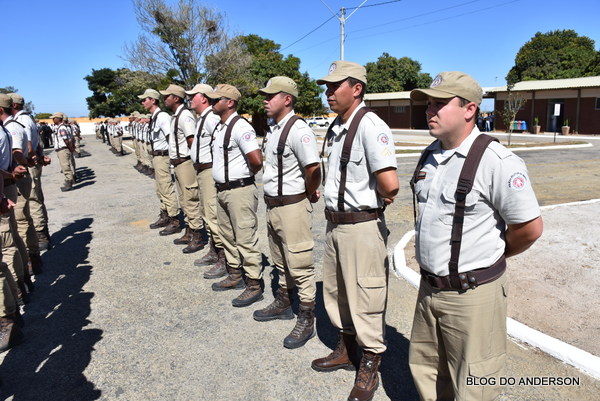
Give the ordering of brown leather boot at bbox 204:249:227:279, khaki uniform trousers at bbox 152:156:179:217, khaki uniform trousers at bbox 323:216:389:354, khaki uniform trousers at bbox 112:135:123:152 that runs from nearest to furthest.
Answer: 1. khaki uniform trousers at bbox 323:216:389:354
2. brown leather boot at bbox 204:249:227:279
3. khaki uniform trousers at bbox 152:156:179:217
4. khaki uniform trousers at bbox 112:135:123:152

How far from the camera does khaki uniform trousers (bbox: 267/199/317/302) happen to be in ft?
12.0

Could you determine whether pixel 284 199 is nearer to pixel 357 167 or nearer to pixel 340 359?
pixel 357 167

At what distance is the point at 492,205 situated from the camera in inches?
80.1

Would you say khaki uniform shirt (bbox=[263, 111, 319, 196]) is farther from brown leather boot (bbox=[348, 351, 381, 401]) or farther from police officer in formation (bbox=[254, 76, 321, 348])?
brown leather boot (bbox=[348, 351, 381, 401])

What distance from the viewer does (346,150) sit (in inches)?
110

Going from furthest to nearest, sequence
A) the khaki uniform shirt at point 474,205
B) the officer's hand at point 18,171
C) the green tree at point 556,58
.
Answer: the green tree at point 556,58
the officer's hand at point 18,171
the khaki uniform shirt at point 474,205

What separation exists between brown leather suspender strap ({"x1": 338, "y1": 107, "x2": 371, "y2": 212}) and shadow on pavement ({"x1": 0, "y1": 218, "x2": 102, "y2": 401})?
2188 mm

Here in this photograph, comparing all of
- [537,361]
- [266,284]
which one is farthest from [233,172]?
[537,361]

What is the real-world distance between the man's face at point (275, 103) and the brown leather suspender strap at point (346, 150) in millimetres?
986

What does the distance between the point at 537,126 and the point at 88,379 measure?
3414cm

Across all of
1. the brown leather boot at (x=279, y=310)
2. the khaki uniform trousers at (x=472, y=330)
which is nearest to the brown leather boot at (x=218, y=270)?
the brown leather boot at (x=279, y=310)

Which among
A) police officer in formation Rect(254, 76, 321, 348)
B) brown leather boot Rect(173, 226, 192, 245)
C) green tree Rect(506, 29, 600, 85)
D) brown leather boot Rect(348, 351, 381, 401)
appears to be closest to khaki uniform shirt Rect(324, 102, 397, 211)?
police officer in formation Rect(254, 76, 321, 348)

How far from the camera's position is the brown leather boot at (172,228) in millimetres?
7055

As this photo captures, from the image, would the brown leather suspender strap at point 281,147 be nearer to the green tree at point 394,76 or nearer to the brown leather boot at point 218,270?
the brown leather boot at point 218,270
